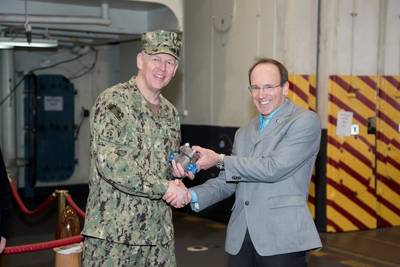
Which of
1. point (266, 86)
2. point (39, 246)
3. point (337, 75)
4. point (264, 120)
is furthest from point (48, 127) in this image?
point (266, 86)

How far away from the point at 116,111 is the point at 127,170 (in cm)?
28

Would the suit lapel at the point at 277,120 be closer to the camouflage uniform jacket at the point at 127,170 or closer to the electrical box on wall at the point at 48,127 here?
the camouflage uniform jacket at the point at 127,170

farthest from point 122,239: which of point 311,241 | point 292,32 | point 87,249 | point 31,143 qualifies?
point 31,143

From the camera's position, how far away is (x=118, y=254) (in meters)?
2.74

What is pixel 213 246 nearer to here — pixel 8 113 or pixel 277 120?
pixel 277 120

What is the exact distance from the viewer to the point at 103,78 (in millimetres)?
10328

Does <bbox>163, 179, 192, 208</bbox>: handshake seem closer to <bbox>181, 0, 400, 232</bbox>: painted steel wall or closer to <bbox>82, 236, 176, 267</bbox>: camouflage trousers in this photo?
<bbox>82, 236, 176, 267</bbox>: camouflage trousers

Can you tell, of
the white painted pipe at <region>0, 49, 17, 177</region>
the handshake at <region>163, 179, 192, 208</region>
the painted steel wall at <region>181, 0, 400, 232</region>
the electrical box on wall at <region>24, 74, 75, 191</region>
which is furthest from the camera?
the electrical box on wall at <region>24, 74, 75, 191</region>

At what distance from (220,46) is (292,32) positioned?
1.13 meters

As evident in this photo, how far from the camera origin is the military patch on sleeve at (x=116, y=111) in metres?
2.69

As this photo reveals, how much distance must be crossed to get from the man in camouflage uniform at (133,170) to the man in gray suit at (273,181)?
5.4 inches

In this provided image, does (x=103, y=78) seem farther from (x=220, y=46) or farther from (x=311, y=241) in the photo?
(x=311, y=241)

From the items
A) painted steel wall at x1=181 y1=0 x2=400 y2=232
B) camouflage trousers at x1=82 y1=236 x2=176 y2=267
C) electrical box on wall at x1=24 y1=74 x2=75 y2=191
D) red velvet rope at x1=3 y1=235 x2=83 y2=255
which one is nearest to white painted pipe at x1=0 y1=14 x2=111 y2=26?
painted steel wall at x1=181 y1=0 x2=400 y2=232

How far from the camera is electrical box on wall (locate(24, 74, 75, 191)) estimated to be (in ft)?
31.6
